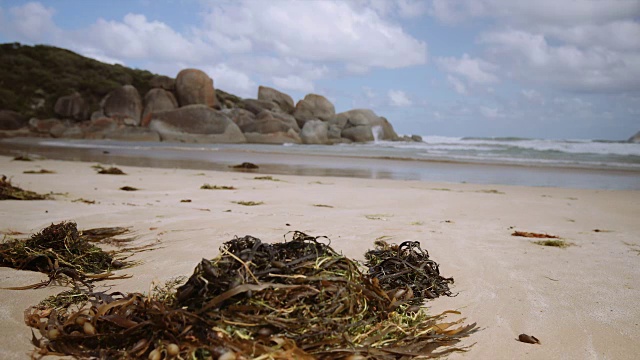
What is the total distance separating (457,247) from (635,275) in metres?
1.33

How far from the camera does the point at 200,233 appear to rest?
425 cm

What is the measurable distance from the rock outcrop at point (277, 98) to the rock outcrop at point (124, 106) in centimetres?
1400

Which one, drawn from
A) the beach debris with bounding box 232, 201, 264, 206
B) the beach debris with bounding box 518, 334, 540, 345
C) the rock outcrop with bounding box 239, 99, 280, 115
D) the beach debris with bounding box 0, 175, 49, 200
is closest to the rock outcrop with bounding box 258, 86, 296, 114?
the rock outcrop with bounding box 239, 99, 280, 115

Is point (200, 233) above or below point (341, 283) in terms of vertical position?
below

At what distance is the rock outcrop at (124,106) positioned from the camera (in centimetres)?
3613

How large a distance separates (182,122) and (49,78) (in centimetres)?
2301

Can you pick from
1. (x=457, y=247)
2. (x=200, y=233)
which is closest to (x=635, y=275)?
(x=457, y=247)

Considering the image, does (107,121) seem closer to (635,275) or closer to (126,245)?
(126,245)

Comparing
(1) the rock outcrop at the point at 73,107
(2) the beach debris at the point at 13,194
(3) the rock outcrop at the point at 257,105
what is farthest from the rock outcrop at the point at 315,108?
(2) the beach debris at the point at 13,194

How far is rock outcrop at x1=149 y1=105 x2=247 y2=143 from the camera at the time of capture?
33438 millimetres

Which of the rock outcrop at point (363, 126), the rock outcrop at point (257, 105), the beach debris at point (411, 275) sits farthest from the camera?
the rock outcrop at point (257, 105)

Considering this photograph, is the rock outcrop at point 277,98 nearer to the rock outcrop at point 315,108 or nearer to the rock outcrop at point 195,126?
the rock outcrop at point 315,108

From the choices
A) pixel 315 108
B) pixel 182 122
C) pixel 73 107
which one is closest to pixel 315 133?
pixel 315 108

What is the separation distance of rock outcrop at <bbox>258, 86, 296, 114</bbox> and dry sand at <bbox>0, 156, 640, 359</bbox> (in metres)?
39.5
